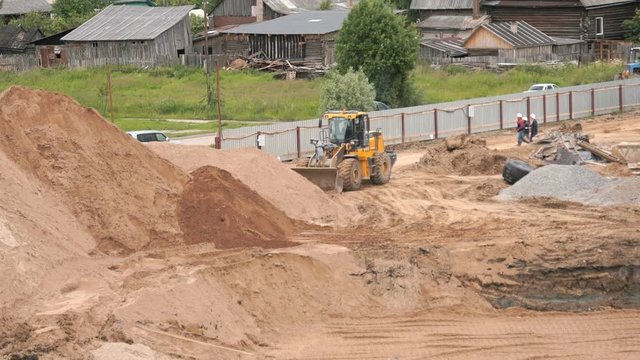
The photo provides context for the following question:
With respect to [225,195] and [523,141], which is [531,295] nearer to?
[225,195]

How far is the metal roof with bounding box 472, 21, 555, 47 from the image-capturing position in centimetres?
6450

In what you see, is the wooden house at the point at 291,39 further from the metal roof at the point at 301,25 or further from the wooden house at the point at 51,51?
the wooden house at the point at 51,51

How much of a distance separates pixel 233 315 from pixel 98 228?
4341mm

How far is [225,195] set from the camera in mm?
24609

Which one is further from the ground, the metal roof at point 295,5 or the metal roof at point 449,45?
the metal roof at point 295,5

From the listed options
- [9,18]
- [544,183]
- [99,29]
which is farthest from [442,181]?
[9,18]

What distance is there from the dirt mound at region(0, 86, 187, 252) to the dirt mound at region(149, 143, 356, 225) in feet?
8.36

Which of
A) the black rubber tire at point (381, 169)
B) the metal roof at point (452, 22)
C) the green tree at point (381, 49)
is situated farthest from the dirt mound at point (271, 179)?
the metal roof at point (452, 22)

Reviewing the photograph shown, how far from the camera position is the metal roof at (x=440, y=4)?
2975 inches

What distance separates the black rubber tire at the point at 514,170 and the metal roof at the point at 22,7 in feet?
222

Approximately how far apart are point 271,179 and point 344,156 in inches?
134

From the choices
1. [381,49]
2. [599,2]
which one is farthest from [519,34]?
[381,49]

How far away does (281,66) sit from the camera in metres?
65.2

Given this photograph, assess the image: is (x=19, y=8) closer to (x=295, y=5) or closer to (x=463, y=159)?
(x=295, y=5)
